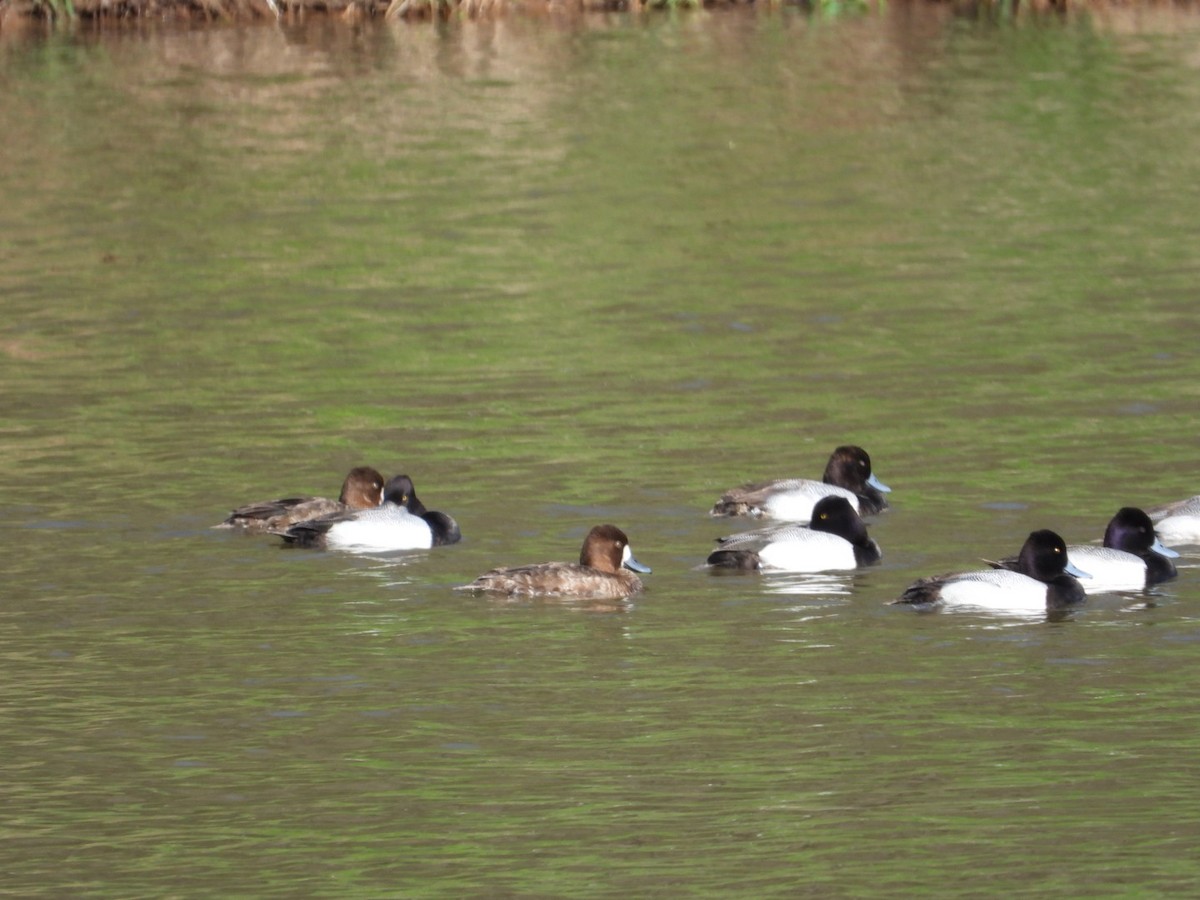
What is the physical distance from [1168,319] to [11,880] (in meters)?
13.8

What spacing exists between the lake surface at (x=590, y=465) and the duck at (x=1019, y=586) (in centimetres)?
21

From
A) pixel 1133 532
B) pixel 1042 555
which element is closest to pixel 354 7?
pixel 1133 532

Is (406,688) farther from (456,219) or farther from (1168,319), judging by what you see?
(456,219)

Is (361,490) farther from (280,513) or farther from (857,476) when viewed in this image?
(857,476)

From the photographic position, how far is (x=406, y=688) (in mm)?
11922

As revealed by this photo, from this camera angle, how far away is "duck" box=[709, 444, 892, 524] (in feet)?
50.2

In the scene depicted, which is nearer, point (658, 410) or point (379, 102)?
point (658, 410)

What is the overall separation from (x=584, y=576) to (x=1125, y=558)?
9.45 feet

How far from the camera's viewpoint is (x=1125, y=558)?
44.7 feet

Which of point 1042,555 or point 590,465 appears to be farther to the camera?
point 590,465

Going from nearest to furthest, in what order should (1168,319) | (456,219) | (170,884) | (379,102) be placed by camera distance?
1. (170,884)
2. (1168,319)
3. (456,219)
4. (379,102)

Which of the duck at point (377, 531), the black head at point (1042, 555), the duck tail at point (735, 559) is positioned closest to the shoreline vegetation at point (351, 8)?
the duck at point (377, 531)

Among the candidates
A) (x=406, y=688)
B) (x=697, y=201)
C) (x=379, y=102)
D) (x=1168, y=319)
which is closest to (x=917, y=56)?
(x=379, y=102)

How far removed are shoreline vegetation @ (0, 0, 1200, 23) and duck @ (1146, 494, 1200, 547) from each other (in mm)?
32697
